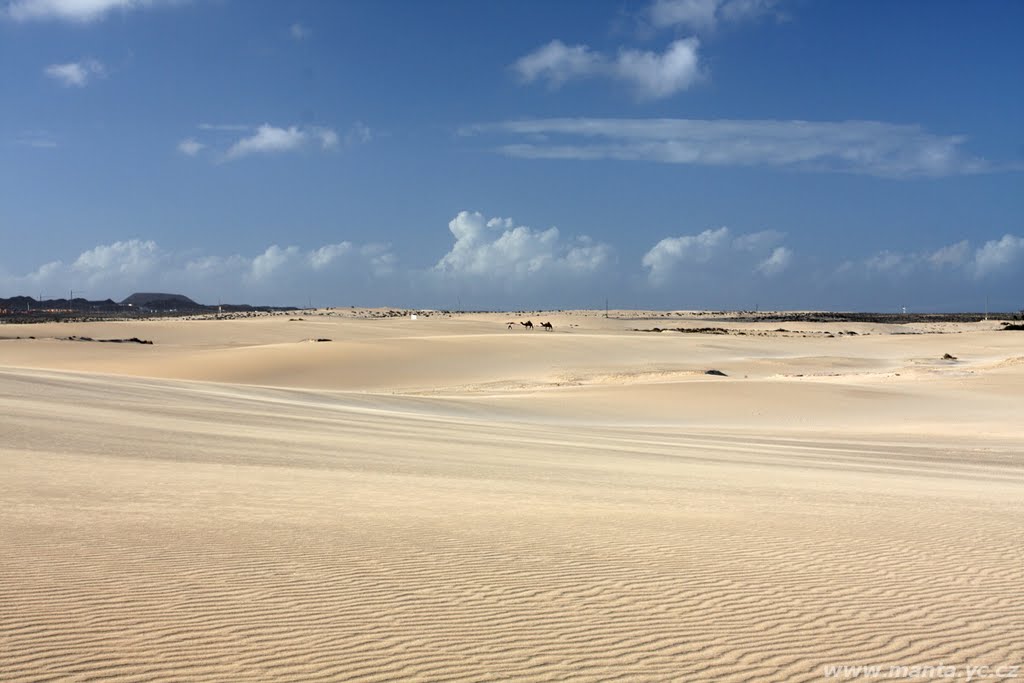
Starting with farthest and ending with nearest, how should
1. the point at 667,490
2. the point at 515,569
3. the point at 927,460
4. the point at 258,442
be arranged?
the point at 927,460
the point at 258,442
the point at 667,490
the point at 515,569

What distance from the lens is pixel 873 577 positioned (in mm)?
7848

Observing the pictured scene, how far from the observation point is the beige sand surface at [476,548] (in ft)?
18.3

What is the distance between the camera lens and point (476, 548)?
826 cm

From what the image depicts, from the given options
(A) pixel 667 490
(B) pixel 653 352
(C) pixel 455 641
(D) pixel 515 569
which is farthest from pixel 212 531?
(B) pixel 653 352

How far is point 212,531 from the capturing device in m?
8.34

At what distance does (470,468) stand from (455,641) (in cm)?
872

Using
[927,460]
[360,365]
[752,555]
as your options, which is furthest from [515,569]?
[360,365]

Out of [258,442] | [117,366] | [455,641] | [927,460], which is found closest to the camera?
[455,641]

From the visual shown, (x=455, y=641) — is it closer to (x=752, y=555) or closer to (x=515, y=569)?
(x=515, y=569)

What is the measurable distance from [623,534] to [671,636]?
3173 millimetres

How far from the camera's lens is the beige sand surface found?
5586 mm

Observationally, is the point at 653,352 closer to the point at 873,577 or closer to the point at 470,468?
the point at 470,468

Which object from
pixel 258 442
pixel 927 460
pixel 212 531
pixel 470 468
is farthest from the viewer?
pixel 927 460

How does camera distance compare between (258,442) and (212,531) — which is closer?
(212,531)
